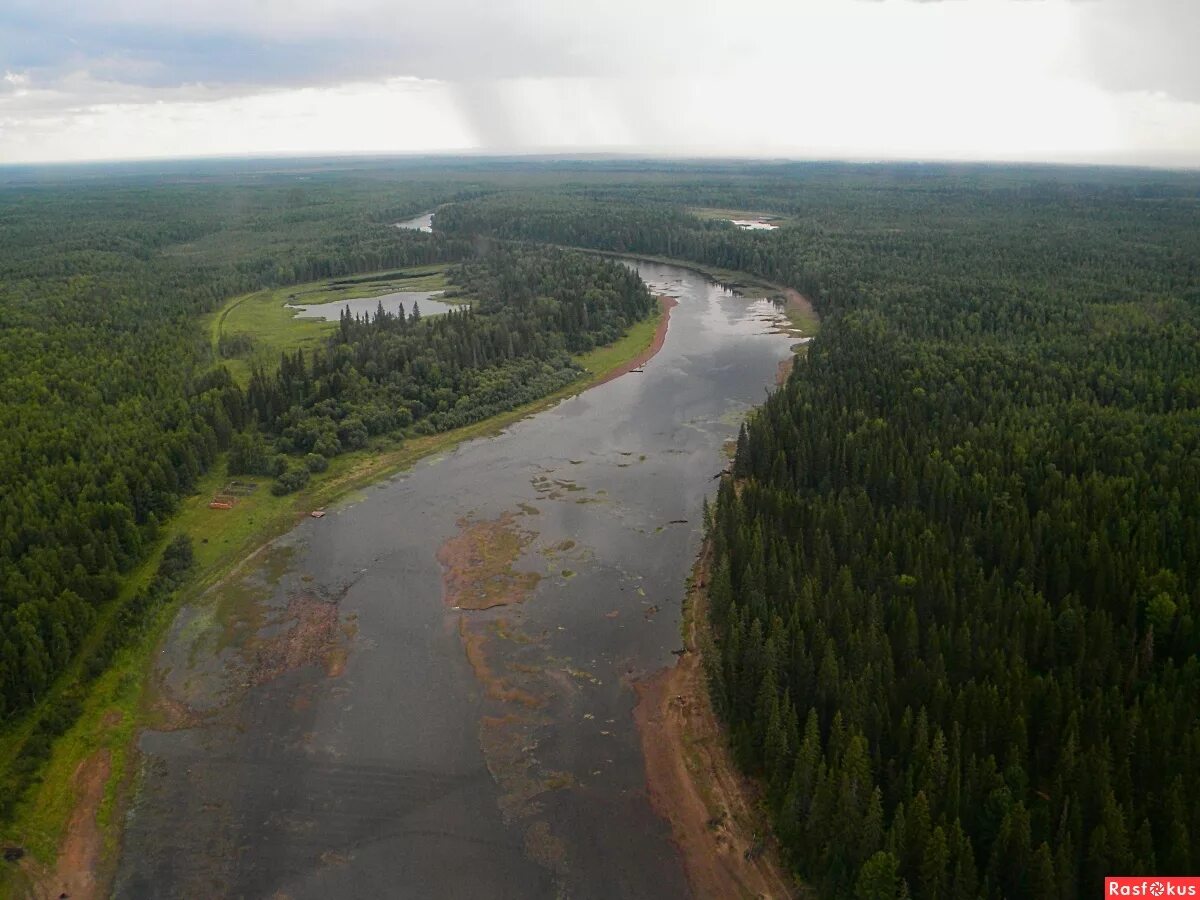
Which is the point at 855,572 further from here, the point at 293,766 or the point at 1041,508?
the point at 293,766

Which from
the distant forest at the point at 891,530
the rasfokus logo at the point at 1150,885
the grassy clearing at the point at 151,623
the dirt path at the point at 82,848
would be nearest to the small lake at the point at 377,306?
the distant forest at the point at 891,530

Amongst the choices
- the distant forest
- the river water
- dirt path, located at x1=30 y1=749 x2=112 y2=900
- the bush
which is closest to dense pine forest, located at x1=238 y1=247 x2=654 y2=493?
the bush

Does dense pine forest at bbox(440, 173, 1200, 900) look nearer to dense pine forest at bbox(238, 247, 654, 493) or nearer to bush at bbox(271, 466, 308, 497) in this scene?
dense pine forest at bbox(238, 247, 654, 493)

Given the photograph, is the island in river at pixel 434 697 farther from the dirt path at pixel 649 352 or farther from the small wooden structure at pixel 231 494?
the dirt path at pixel 649 352

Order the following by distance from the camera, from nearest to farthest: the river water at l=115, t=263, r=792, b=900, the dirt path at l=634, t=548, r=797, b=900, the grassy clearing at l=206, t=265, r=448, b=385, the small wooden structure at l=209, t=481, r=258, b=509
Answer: the dirt path at l=634, t=548, r=797, b=900 < the river water at l=115, t=263, r=792, b=900 < the small wooden structure at l=209, t=481, r=258, b=509 < the grassy clearing at l=206, t=265, r=448, b=385

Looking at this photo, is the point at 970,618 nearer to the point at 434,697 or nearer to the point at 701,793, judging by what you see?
the point at 701,793

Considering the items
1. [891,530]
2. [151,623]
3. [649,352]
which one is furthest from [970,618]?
[649,352]
